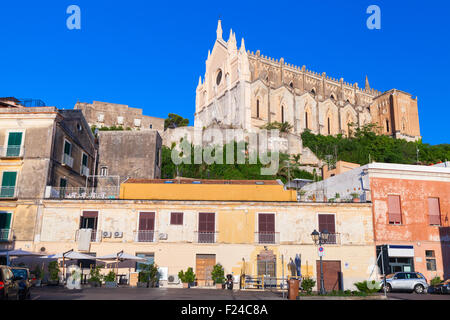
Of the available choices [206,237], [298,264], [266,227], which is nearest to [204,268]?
[206,237]

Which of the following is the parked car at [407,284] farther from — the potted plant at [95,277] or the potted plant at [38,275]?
the potted plant at [38,275]

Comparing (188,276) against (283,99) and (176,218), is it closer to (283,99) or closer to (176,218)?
(176,218)

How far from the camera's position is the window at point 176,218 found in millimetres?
27625

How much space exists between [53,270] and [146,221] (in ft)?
19.5

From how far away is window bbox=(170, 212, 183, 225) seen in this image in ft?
90.6

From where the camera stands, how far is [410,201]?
30031 mm

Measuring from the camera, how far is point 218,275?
85.1 feet

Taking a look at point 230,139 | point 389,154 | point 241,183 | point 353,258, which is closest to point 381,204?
point 353,258

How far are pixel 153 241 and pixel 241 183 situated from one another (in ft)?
25.9

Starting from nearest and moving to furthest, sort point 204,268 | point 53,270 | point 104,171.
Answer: point 53,270, point 204,268, point 104,171

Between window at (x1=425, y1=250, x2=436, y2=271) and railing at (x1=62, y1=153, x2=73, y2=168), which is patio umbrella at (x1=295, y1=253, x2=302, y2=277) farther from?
railing at (x1=62, y1=153, x2=73, y2=168)

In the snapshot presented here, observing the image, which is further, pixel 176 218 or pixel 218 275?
pixel 176 218

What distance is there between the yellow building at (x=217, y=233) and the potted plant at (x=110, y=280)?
2.30 m
